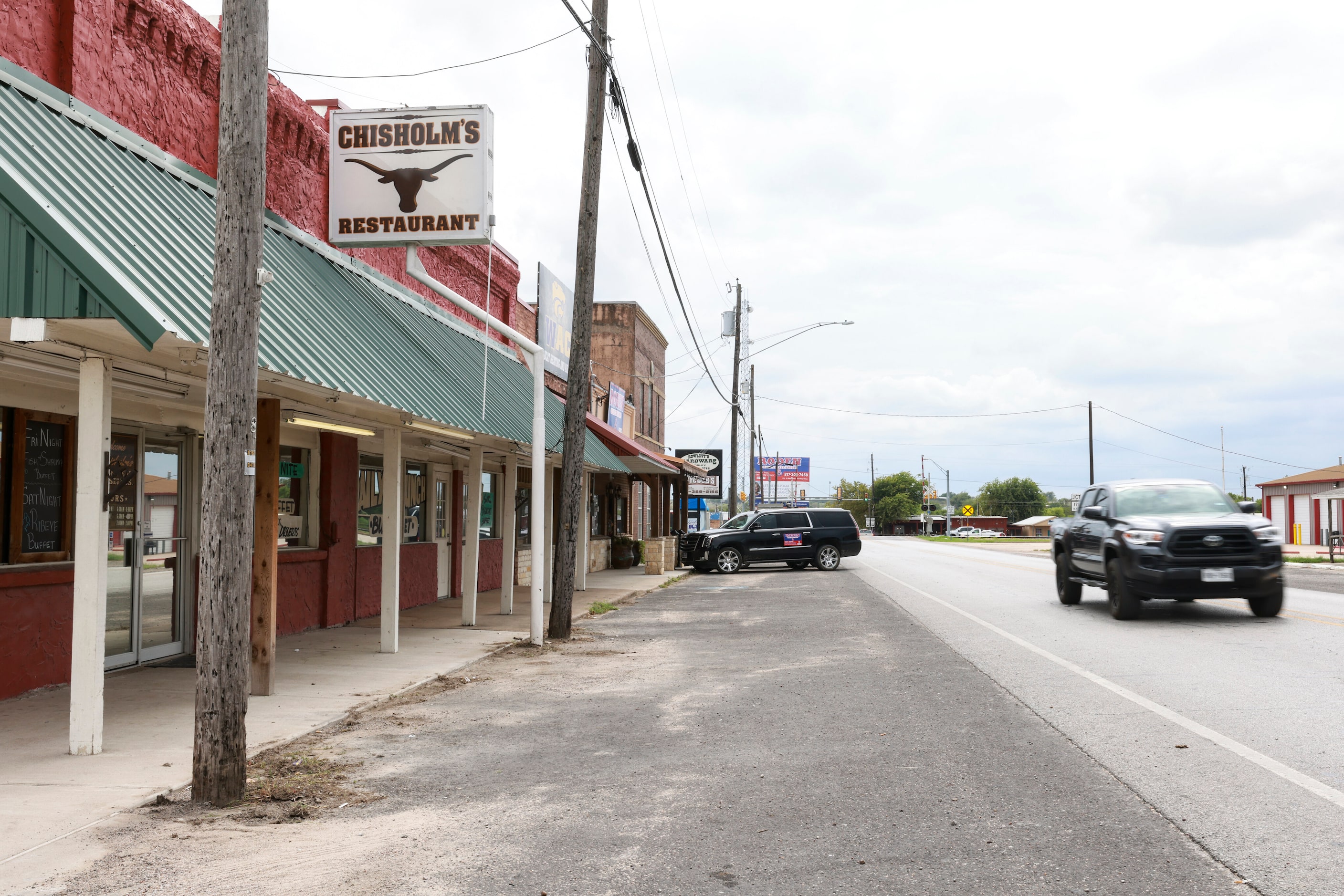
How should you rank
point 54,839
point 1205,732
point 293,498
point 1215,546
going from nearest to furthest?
1. point 54,839
2. point 1205,732
3. point 1215,546
4. point 293,498

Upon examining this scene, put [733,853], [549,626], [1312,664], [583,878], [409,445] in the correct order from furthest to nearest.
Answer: [409,445] < [549,626] < [1312,664] < [733,853] < [583,878]

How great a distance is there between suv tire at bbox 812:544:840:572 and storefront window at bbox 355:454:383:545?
16.3 metres

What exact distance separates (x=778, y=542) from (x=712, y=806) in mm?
24363

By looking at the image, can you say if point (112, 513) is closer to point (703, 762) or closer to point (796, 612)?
point (703, 762)

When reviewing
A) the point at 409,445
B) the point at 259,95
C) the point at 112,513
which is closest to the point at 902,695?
the point at 259,95

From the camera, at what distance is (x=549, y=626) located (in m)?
13.9

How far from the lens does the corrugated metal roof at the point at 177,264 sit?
6.13 metres

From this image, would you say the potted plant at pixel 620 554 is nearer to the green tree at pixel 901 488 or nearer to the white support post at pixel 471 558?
the white support post at pixel 471 558

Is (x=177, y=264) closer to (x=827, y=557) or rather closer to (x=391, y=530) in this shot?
(x=391, y=530)

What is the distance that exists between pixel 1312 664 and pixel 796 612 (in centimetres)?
810

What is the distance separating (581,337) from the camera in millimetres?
13516

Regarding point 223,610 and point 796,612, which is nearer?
point 223,610

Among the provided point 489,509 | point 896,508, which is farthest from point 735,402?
point 896,508

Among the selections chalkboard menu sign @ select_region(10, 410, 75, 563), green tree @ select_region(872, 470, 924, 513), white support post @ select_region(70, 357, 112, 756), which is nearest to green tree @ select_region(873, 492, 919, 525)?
green tree @ select_region(872, 470, 924, 513)
